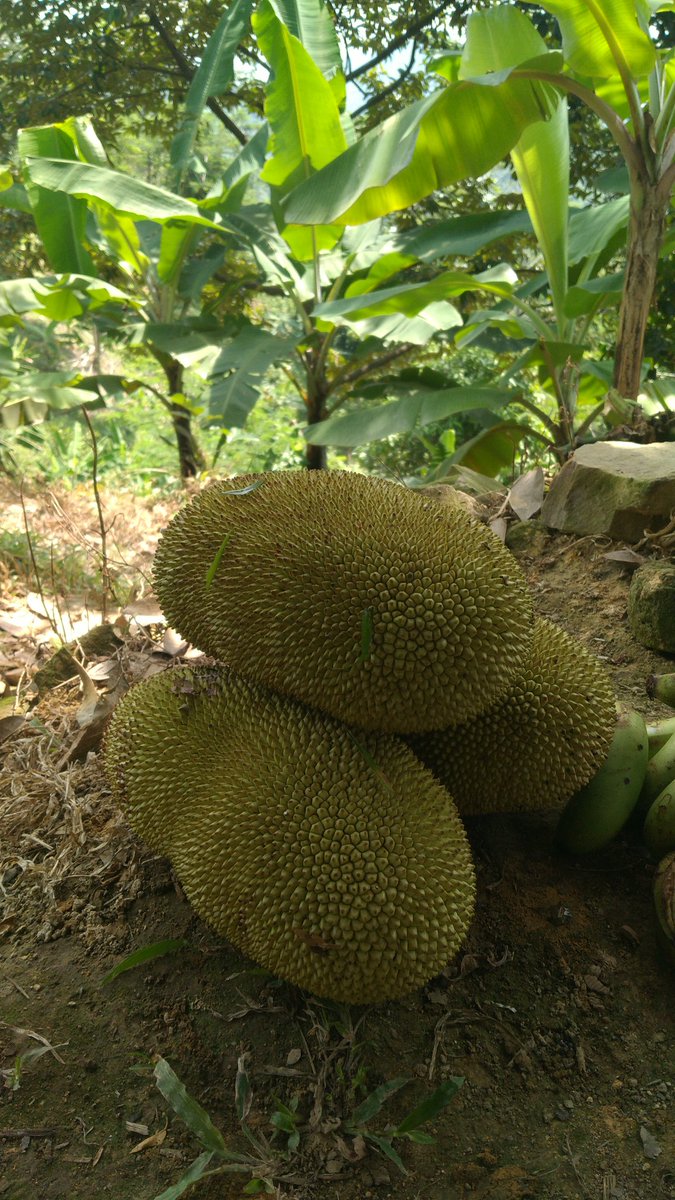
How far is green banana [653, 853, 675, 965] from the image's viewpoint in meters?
1.01

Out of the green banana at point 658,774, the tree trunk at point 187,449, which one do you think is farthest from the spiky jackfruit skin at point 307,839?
the tree trunk at point 187,449

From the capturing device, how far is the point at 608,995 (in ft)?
3.41

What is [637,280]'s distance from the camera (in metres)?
2.47

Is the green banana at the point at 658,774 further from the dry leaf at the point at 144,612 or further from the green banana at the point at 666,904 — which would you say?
the dry leaf at the point at 144,612

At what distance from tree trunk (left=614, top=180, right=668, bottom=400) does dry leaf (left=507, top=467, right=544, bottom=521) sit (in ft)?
2.21

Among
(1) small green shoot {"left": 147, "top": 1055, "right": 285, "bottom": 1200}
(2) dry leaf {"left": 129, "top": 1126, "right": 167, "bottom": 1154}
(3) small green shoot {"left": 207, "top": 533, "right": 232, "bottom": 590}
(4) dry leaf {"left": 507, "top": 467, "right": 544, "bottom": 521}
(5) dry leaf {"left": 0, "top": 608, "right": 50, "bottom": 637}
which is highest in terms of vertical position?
(3) small green shoot {"left": 207, "top": 533, "right": 232, "bottom": 590}

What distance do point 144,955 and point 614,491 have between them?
1.45m

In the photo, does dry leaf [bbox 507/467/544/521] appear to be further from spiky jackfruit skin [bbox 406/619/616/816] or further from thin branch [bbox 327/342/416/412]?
thin branch [bbox 327/342/416/412]

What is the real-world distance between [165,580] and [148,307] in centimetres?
394

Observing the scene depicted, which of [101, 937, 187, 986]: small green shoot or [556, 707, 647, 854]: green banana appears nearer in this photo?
[101, 937, 187, 986]: small green shoot

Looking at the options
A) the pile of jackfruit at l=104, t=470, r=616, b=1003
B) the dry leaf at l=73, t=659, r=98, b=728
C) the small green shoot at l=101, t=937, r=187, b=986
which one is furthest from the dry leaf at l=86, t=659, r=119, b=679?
the small green shoot at l=101, t=937, r=187, b=986

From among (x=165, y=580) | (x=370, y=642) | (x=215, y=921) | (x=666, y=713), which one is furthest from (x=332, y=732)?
(x=666, y=713)

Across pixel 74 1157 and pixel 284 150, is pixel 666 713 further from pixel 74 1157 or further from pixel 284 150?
pixel 284 150

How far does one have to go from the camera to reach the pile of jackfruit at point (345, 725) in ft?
2.83
